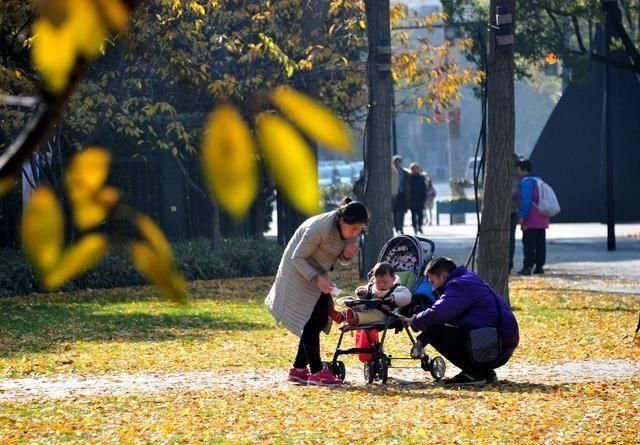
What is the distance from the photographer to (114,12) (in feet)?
7.24

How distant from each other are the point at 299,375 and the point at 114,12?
28.2 ft

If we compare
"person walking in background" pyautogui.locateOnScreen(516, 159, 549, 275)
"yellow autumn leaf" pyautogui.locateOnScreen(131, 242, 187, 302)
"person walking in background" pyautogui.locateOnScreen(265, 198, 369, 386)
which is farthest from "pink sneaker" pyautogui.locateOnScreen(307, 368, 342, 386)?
"person walking in background" pyautogui.locateOnScreen(516, 159, 549, 275)

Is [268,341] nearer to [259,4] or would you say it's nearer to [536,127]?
[259,4]

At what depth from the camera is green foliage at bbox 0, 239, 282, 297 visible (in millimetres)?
20031

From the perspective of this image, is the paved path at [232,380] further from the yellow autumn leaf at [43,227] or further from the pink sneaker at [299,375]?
the yellow autumn leaf at [43,227]

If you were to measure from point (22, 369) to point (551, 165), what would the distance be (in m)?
32.8

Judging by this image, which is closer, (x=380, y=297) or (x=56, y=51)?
(x=56, y=51)

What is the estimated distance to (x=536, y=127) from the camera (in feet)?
409

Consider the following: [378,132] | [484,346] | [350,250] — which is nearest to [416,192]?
[378,132]

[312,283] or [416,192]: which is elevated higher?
[416,192]

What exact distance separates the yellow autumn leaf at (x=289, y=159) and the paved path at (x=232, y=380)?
802 cm

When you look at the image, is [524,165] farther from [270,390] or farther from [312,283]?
[270,390]

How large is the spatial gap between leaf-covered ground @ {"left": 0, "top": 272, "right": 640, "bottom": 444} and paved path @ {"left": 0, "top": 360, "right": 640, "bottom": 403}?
1.1 inches

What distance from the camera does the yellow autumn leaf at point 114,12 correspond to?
218 centimetres
